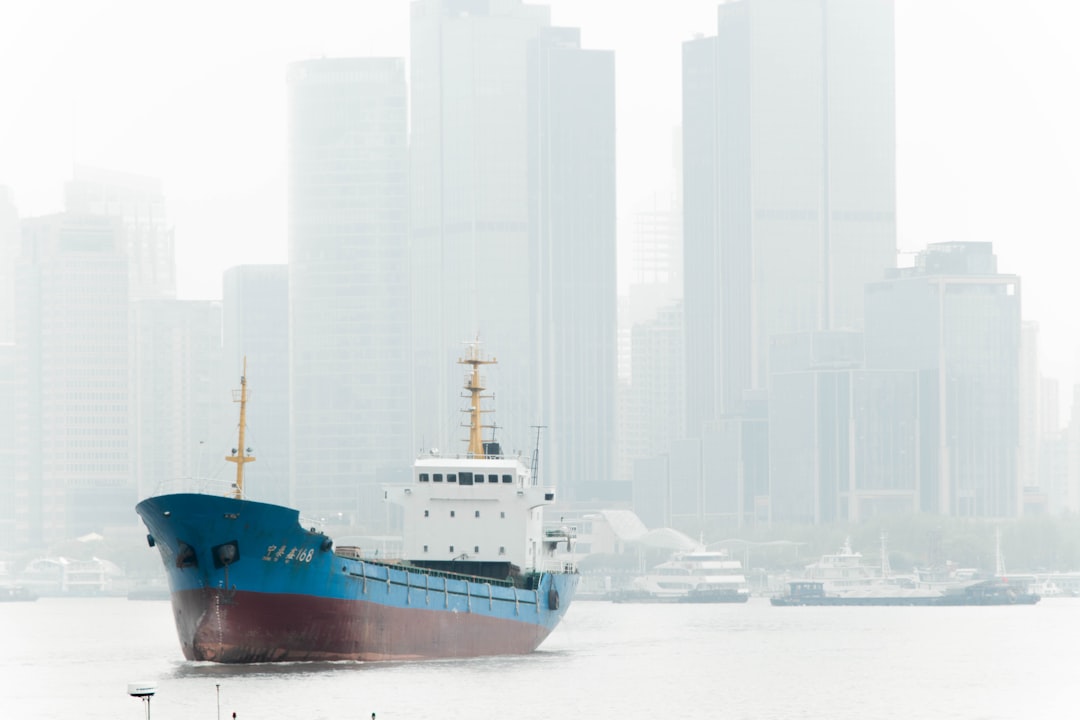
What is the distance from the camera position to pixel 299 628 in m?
78.1

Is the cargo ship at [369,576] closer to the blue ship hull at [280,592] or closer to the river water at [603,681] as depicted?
the blue ship hull at [280,592]

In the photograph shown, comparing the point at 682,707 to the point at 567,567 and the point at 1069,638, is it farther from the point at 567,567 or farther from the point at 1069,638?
the point at 1069,638

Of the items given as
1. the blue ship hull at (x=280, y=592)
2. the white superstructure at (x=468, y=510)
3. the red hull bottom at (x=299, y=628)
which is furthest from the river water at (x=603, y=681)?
the white superstructure at (x=468, y=510)

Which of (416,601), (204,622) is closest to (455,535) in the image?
(416,601)

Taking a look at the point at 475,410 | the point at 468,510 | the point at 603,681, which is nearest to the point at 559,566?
the point at 475,410

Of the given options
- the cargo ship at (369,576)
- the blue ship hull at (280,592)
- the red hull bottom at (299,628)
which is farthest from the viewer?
the red hull bottom at (299,628)

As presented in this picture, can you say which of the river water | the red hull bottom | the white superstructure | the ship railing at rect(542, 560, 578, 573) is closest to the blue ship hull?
the red hull bottom

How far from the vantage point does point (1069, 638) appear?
129 m

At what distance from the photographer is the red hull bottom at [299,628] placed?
77.1 m

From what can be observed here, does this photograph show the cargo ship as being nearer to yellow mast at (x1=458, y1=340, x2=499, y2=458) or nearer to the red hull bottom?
the red hull bottom

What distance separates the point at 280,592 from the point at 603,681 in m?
13.4

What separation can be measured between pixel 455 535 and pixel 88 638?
1845 inches

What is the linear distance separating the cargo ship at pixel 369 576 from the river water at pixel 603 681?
1169mm

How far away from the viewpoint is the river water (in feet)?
228
